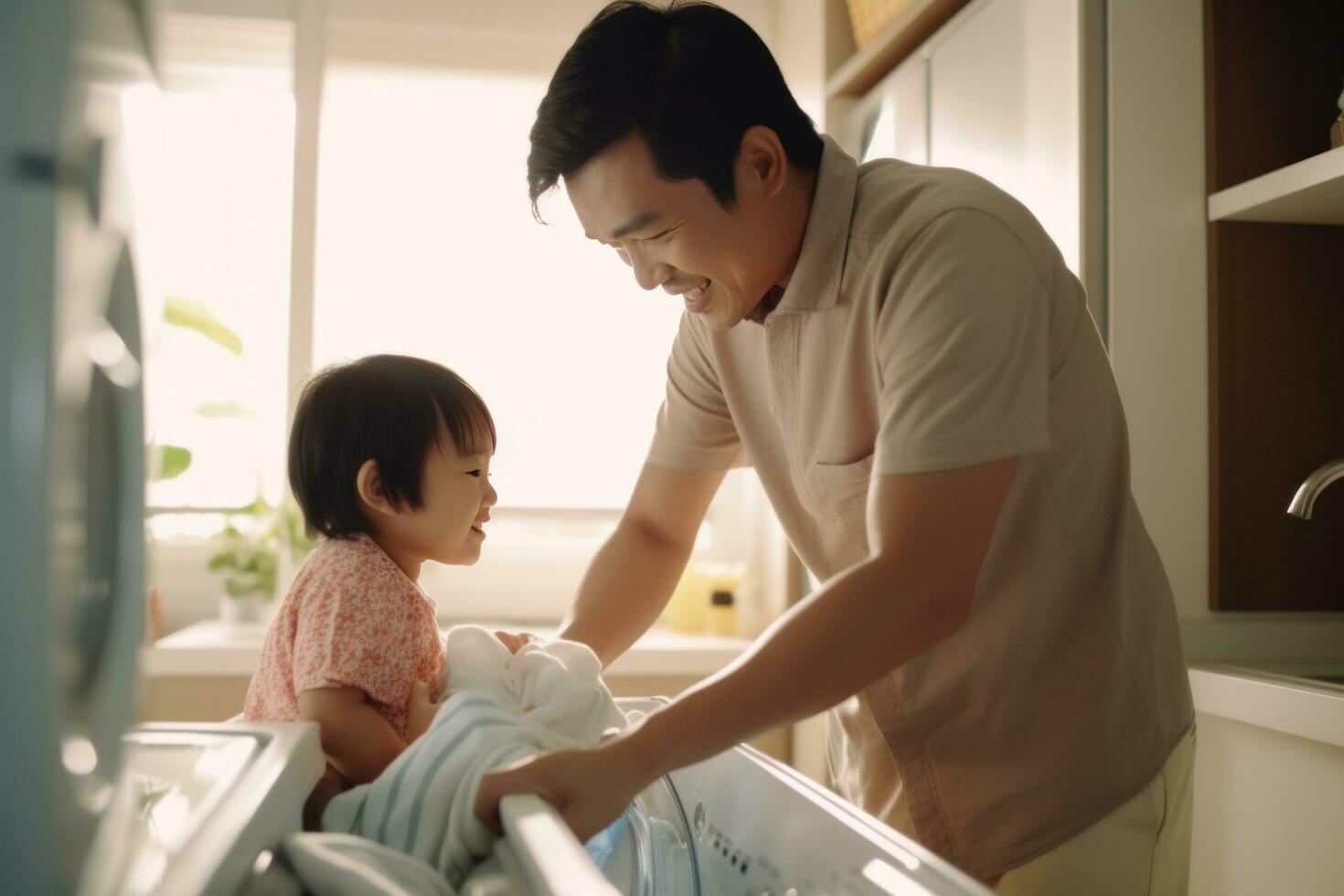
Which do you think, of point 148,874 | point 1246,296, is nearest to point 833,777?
Result: point 1246,296

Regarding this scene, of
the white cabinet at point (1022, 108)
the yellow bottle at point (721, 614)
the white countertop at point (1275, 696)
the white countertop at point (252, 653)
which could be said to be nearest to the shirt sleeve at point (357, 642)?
the white countertop at point (1275, 696)

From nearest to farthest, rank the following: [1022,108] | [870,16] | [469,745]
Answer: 1. [469,745]
2. [1022,108]
3. [870,16]

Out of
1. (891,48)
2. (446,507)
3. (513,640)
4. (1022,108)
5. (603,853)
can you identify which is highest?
(891,48)

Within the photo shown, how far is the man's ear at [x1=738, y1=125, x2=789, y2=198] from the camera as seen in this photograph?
3.34 ft

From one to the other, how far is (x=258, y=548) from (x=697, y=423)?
5.23 feet

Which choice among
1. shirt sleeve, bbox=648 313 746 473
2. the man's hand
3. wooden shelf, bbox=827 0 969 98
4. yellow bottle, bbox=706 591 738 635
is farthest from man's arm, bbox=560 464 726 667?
yellow bottle, bbox=706 591 738 635

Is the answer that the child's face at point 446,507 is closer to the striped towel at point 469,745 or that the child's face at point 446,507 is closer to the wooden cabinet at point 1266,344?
the striped towel at point 469,745

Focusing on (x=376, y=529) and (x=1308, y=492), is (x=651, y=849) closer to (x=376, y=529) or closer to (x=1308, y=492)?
Result: (x=376, y=529)

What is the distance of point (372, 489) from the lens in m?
0.99

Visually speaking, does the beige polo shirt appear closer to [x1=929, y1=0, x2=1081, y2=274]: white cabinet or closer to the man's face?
the man's face

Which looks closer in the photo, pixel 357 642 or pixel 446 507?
pixel 357 642

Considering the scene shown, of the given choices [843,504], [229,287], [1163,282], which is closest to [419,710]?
[843,504]

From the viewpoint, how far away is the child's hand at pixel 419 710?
85 centimetres

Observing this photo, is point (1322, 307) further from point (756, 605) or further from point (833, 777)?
point (756, 605)
